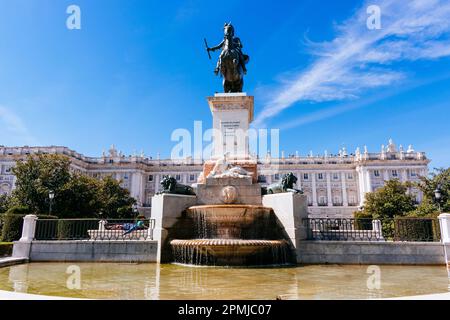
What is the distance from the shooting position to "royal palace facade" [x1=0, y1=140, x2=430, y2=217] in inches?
3593

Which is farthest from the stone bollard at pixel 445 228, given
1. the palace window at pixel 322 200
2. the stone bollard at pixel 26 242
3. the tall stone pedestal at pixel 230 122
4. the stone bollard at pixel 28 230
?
the palace window at pixel 322 200

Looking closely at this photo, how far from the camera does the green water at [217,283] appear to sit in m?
5.46

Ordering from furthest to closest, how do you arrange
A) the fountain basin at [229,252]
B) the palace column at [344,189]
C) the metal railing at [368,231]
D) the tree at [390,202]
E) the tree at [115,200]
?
the palace column at [344,189] → the tree at [115,200] → the tree at [390,202] → the metal railing at [368,231] → the fountain basin at [229,252]

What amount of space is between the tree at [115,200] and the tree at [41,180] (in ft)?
35.7

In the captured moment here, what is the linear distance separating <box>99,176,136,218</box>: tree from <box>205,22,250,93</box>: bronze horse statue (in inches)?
1577

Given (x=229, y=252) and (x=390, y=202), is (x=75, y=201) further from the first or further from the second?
(x=390, y=202)

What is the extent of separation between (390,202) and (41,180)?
159 ft

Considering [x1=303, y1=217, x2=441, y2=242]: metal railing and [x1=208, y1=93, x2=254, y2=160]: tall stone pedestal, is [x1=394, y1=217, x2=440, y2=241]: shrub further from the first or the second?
[x1=208, y1=93, x2=254, y2=160]: tall stone pedestal

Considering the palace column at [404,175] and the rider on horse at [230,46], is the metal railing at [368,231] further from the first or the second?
the palace column at [404,175]

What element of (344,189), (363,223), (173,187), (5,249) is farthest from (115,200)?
(344,189)

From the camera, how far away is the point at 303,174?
3917 inches

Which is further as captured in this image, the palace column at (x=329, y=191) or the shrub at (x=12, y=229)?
the palace column at (x=329, y=191)
